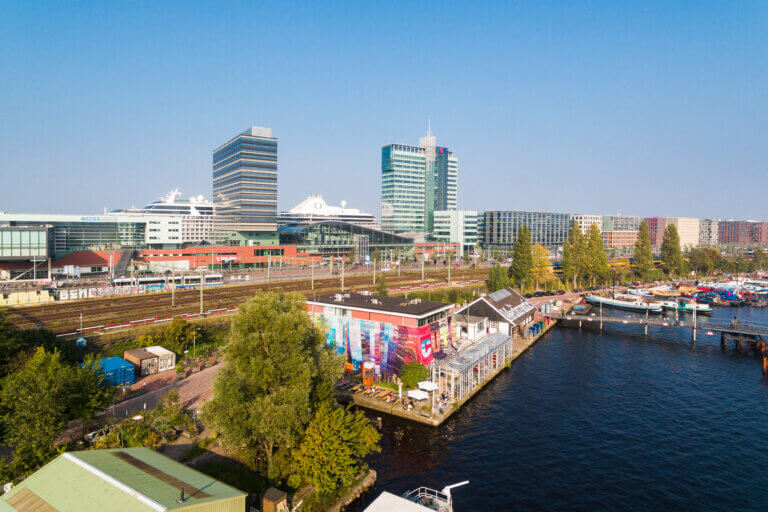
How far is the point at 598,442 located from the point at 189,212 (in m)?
185

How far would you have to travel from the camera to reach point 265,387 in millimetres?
24344

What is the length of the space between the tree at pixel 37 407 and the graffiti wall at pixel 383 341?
18.1m

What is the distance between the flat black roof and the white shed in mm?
14974

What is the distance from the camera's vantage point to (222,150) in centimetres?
15275

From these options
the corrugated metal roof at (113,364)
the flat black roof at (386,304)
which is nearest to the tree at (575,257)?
the flat black roof at (386,304)

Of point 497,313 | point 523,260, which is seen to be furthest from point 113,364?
point 523,260

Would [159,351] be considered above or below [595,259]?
below

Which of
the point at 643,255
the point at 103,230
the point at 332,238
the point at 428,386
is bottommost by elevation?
the point at 428,386

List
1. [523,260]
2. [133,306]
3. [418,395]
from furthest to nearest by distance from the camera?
[523,260], [133,306], [418,395]

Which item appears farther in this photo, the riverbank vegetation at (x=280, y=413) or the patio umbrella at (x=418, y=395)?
the patio umbrella at (x=418, y=395)

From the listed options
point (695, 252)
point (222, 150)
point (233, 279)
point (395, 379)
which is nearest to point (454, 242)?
point (695, 252)

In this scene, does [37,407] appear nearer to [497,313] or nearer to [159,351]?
[159,351]

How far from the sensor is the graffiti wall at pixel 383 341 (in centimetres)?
3994

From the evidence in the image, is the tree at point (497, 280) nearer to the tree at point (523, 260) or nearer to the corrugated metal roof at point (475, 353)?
the tree at point (523, 260)
